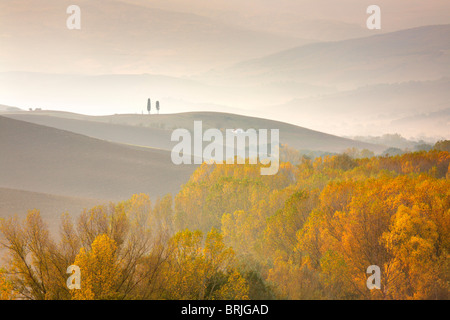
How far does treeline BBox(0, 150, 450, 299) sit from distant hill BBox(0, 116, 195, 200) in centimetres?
3370

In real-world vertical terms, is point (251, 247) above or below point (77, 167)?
below

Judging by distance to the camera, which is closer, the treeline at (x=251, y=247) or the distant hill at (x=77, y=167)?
the treeline at (x=251, y=247)

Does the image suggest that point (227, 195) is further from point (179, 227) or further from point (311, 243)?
point (311, 243)

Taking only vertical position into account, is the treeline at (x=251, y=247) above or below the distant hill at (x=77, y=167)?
below

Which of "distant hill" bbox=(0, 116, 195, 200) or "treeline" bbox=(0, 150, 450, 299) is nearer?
"treeline" bbox=(0, 150, 450, 299)

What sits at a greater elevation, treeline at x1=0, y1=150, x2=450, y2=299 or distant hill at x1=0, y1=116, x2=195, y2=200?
distant hill at x1=0, y1=116, x2=195, y2=200

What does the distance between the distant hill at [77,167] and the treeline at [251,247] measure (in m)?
33.7

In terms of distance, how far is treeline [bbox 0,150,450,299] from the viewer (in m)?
20.5

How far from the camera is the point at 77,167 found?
92.2 meters

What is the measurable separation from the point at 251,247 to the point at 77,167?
61883 mm

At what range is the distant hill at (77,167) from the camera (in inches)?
3155

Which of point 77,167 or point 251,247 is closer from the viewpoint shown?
point 251,247

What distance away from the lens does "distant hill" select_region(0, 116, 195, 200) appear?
8012 cm

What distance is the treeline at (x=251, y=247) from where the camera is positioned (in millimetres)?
20516
